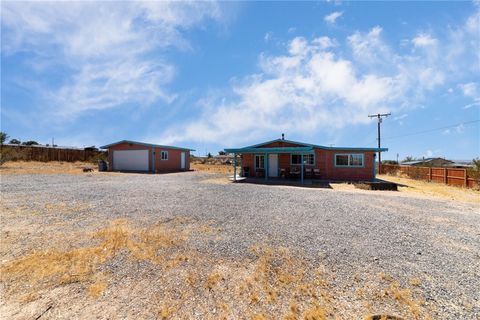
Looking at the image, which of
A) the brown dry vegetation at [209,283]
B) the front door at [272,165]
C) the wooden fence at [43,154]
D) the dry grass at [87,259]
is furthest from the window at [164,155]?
the brown dry vegetation at [209,283]

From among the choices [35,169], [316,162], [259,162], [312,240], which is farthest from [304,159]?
[35,169]

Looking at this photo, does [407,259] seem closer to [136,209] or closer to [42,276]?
[42,276]

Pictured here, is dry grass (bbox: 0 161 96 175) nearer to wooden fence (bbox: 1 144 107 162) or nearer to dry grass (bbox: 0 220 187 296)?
wooden fence (bbox: 1 144 107 162)

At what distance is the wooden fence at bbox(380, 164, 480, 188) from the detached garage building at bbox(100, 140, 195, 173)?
23553mm

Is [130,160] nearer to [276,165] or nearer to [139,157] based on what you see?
[139,157]

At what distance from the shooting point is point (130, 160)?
2381 centimetres

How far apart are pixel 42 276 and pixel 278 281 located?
3.30 m

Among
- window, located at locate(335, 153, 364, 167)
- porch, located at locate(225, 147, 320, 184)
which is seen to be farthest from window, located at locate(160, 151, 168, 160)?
window, located at locate(335, 153, 364, 167)

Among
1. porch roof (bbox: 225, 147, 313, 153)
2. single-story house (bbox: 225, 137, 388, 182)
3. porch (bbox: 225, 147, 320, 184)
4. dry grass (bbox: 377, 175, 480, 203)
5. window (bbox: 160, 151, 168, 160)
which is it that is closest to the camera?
dry grass (bbox: 377, 175, 480, 203)

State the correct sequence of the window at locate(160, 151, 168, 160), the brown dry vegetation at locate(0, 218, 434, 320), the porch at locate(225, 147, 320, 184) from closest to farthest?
the brown dry vegetation at locate(0, 218, 434, 320)
the porch at locate(225, 147, 320, 184)
the window at locate(160, 151, 168, 160)

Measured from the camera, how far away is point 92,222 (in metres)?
5.57

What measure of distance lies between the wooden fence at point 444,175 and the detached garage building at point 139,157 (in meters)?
23.6

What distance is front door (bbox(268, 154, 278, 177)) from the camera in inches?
717

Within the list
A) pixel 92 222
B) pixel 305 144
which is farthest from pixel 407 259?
pixel 305 144
